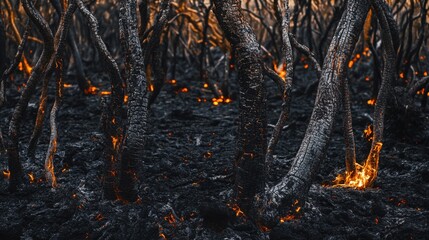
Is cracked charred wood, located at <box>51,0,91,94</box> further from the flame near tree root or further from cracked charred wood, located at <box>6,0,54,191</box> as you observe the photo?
the flame near tree root

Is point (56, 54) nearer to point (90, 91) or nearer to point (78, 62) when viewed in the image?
point (78, 62)

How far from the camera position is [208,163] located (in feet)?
15.1

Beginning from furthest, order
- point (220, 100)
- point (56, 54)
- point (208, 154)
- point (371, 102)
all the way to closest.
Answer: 1. point (220, 100)
2. point (371, 102)
3. point (208, 154)
4. point (56, 54)

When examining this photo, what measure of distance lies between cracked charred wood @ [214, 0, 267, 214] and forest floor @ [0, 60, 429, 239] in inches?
14.7

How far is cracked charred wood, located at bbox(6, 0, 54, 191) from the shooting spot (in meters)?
3.64

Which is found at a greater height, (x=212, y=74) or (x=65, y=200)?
(x=212, y=74)

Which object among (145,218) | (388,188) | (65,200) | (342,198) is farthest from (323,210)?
(65,200)

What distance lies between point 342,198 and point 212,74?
6.55m

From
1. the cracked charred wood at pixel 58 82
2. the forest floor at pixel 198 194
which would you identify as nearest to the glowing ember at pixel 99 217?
the forest floor at pixel 198 194

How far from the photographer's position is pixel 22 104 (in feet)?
12.1

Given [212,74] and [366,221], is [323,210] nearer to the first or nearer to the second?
[366,221]

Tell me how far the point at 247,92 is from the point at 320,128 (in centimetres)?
69

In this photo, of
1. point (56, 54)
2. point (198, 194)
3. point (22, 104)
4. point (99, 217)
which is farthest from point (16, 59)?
point (198, 194)

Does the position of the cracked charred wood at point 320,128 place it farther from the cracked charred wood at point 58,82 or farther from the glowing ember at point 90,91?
the glowing ember at point 90,91
